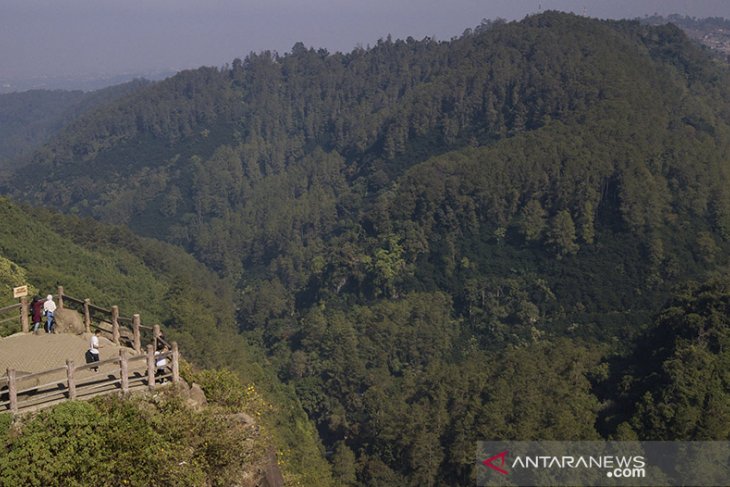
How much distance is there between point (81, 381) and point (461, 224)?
218 feet

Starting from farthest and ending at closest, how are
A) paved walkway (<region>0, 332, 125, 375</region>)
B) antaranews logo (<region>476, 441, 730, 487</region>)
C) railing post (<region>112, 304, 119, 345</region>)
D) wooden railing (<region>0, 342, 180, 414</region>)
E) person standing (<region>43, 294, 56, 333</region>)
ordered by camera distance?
antaranews logo (<region>476, 441, 730, 487</region>) < person standing (<region>43, 294, 56, 333</region>) < railing post (<region>112, 304, 119, 345</region>) < paved walkway (<region>0, 332, 125, 375</region>) < wooden railing (<region>0, 342, 180, 414</region>)

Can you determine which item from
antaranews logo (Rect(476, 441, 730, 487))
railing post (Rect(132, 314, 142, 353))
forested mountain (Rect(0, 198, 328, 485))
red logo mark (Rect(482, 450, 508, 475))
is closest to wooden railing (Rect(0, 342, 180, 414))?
forested mountain (Rect(0, 198, 328, 485))

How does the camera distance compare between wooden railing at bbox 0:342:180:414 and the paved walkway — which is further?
the paved walkway

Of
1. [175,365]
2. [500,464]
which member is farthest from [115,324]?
[500,464]

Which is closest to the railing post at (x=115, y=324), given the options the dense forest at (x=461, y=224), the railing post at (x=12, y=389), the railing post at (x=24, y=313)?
the railing post at (x=24, y=313)

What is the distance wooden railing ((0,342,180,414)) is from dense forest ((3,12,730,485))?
23.6 metres

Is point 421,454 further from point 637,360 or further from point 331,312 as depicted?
point 331,312

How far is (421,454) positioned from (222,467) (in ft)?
89.3

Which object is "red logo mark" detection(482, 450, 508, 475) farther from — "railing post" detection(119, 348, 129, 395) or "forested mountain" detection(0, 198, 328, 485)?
"railing post" detection(119, 348, 129, 395)

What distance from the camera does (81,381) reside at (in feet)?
49.4

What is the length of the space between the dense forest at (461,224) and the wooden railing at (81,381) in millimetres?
23552

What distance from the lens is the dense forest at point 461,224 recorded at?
136 feet

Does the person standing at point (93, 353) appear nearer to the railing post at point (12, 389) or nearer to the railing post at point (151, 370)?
the railing post at point (151, 370)

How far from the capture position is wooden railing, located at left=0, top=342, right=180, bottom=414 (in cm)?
1395
